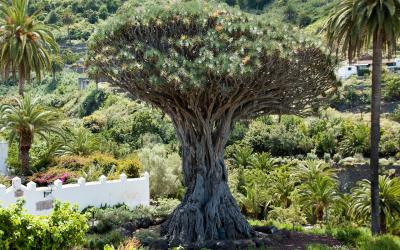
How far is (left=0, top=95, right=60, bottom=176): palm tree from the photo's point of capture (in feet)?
79.6

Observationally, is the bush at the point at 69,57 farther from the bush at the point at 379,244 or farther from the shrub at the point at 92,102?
the bush at the point at 379,244

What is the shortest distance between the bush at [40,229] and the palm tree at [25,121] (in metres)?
14.8

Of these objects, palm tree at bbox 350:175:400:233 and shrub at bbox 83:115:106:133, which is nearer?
palm tree at bbox 350:175:400:233

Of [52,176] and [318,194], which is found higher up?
[52,176]

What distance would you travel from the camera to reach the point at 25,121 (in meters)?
24.3

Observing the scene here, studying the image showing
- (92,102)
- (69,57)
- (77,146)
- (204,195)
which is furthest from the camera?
(69,57)

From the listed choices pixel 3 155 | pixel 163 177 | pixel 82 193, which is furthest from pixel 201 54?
pixel 3 155

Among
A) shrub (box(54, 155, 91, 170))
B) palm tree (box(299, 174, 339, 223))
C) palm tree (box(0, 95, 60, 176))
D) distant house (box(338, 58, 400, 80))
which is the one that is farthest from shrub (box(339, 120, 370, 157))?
palm tree (box(0, 95, 60, 176))

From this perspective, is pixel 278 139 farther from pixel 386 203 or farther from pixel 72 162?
pixel 386 203

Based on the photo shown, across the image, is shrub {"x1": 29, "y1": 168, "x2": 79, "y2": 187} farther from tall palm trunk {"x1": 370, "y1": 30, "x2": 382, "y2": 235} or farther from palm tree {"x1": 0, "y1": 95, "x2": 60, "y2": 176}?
tall palm trunk {"x1": 370, "y1": 30, "x2": 382, "y2": 235}

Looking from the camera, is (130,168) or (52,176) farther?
(130,168)

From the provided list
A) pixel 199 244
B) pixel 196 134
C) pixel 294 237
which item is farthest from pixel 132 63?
pixel 294 237

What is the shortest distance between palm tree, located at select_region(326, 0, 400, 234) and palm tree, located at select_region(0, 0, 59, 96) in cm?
1601

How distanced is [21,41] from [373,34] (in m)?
17.8
